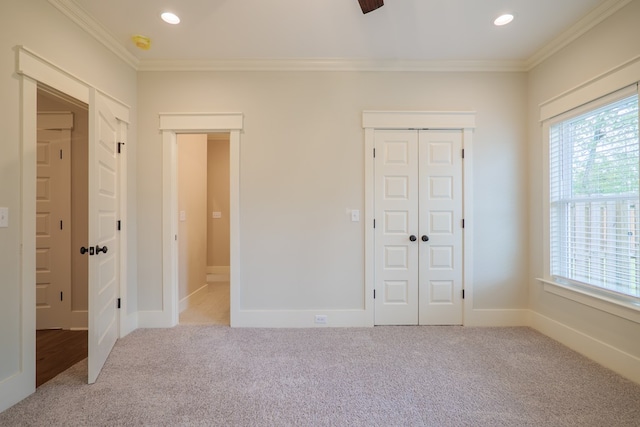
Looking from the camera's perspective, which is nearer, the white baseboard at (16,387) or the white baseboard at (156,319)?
the white baseboard at (16,387)

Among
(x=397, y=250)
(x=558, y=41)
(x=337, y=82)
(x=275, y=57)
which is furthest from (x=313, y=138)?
(x=558, y=41)

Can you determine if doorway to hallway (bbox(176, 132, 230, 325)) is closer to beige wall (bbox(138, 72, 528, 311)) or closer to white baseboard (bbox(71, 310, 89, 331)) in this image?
beige wall (bbox(138, 72, 528, 311))

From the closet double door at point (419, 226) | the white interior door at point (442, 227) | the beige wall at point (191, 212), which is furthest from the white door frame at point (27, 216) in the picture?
the white interior door at point (442, 227)

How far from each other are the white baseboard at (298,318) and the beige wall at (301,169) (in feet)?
0.22

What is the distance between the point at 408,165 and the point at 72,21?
3.20m

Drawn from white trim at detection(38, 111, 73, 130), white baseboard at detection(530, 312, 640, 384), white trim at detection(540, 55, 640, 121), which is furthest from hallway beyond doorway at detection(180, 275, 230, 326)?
white trim at detection(540, 55, 640, 121)

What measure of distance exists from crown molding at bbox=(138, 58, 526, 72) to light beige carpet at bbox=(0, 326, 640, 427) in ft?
9.07

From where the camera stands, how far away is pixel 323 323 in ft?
9.69

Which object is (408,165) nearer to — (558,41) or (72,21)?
(558,41)

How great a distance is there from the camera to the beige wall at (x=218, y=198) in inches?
210

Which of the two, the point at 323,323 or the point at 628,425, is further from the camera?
the point at 323,323

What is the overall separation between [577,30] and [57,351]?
5344 mm

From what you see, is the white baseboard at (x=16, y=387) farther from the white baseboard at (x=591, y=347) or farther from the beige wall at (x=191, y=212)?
the white baseboard at (x=591, y=347)

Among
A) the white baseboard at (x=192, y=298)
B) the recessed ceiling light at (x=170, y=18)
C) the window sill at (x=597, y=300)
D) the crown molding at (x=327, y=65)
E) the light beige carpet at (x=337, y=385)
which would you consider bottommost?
the light beige carpet at (x=337, y=385)
